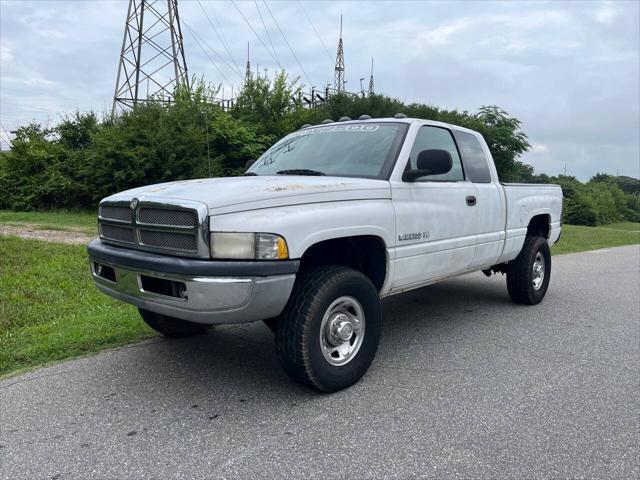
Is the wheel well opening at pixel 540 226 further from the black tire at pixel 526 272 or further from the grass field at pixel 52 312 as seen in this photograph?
the grass field at pixel 52 312

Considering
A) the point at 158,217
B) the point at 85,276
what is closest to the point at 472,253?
the point at 158,217

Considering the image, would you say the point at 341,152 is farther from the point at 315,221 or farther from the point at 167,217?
the point at 167,217

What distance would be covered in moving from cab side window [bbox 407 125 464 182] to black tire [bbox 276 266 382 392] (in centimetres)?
→ 125

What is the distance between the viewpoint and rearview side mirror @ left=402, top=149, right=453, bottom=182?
159 inches

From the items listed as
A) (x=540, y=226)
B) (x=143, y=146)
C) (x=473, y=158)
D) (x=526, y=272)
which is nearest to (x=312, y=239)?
(x=473, y=158)

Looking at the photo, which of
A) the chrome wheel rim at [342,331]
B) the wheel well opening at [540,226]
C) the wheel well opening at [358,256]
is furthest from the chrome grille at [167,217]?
the wheel well opening at [540,226]

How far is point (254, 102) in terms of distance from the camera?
63.1 feet

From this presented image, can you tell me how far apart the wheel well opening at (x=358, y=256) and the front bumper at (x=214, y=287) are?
60 cm

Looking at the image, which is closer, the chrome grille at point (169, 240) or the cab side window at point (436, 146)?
the chrome grille at point (169, 240)

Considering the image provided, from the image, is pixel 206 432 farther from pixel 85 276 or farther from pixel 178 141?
pixel 178 141

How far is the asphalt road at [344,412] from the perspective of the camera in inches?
105

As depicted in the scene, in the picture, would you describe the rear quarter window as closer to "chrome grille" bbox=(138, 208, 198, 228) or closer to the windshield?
the windshield

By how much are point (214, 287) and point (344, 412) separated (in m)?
1.15

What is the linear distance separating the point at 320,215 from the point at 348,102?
68.0 feet
